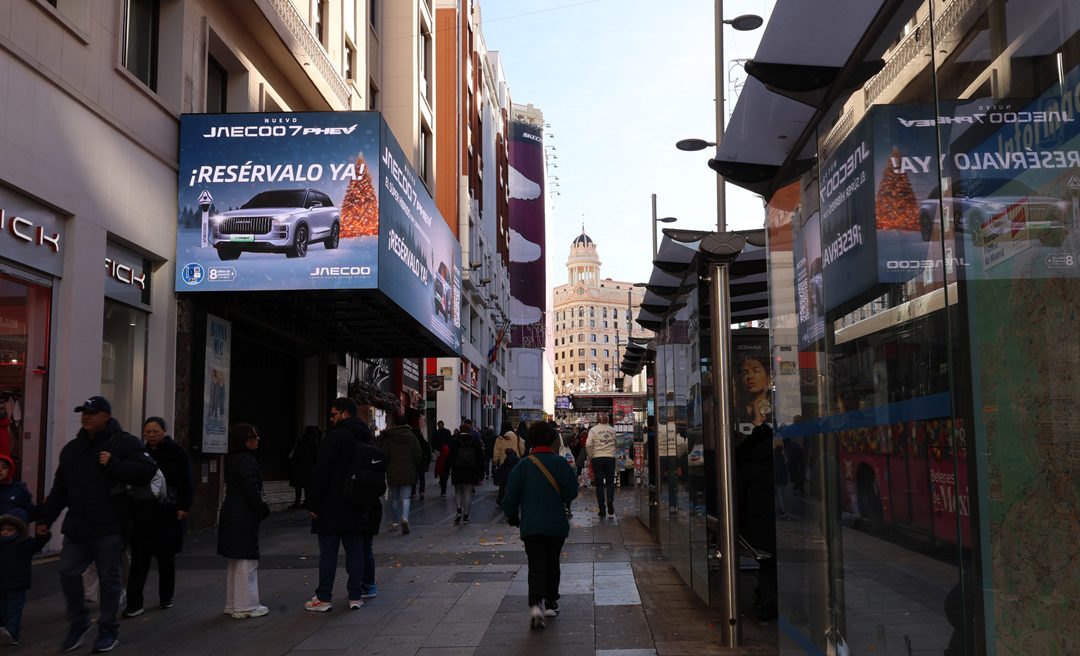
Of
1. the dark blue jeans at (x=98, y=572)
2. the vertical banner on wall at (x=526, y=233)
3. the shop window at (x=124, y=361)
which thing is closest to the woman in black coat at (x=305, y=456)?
the shop window at (x=124, y=361)

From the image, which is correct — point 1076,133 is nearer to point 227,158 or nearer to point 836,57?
point 836,57

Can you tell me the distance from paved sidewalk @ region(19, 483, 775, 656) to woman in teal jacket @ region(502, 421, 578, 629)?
0.28 m

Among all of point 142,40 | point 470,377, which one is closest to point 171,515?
point 142,40

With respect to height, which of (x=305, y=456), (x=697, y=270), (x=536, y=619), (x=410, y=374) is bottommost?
(x=536, y=619)

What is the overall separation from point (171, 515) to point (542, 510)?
3.35 meters

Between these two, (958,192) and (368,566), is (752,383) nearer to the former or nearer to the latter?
(368,566)

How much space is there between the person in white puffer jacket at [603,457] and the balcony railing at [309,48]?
9.47 m

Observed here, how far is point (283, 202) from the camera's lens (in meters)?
16.1

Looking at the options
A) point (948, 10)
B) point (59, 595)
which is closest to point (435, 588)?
point (59, 595)

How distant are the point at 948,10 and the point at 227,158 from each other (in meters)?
13.9

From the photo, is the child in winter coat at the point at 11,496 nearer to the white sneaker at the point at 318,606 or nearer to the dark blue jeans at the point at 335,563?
the dark blue jeans at the point at 335,563

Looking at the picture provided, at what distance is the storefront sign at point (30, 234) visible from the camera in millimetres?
10938

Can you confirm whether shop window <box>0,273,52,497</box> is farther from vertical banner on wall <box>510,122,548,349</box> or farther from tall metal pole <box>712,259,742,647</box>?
vertical banner on wall <box>510,122,548,349</box>

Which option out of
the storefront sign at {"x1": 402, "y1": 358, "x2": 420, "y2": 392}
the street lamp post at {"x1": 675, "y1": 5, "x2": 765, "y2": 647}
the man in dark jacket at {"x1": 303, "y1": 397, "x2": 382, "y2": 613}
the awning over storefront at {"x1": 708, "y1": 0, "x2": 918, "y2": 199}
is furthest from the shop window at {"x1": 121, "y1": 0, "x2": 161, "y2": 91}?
the storefront sign at {"x1": 402, "y1": 358, "x2": 420, "y2": 392}
